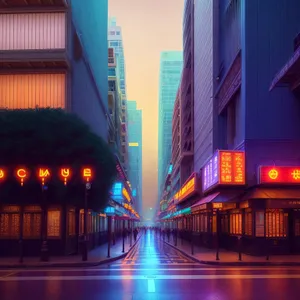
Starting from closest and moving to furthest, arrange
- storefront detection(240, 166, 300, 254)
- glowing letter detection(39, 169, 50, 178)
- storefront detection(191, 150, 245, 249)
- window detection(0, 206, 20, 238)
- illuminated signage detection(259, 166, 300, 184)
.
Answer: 1. glowing letter detection(39, 169, 50, 178)
2. storefront detection(240, 166, 300, 254)
3. illuminated signage detection(259, 166, 300, 184)
4. storefront detection(191, 150, 245, 249)
5. window detection(0, 206, 20, 238)

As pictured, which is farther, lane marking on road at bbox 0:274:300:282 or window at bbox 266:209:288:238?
window at bbox 266:209:288:238

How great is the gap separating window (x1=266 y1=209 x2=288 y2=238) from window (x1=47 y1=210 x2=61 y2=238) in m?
12.7

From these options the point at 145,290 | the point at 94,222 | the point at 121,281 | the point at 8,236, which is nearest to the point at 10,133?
the point at 8,236

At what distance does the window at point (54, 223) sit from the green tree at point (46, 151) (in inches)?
45.7

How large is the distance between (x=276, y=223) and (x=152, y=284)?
53.3 ft

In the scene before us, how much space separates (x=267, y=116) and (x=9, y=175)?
Result: 15725mm

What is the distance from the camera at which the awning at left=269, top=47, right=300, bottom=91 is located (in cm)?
2575

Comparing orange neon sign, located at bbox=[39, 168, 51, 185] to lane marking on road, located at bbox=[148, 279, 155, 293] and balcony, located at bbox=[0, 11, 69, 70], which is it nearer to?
balcony, located at bbox=[0, 11, 69, 70]

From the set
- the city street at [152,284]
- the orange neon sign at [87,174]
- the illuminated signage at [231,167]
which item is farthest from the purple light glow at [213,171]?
the city street at [152,284]

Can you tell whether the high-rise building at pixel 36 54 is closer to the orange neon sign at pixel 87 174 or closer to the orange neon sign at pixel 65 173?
the orange neon sign at pixel 65 173

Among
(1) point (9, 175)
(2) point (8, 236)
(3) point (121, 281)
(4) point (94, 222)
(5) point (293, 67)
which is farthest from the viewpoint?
(4) point (94, 222)

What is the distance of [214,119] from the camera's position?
4525 centimetres

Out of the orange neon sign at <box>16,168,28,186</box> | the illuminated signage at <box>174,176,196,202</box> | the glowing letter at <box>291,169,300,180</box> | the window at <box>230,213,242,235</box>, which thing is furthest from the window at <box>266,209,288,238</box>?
the illuminated signage at <box>174,176,196,202</box>

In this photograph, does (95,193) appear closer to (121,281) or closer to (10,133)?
(10,133)
